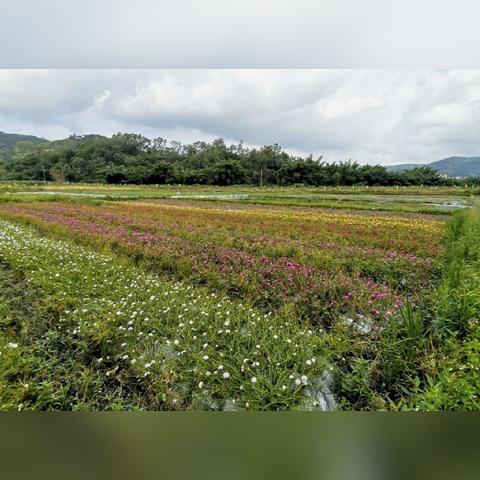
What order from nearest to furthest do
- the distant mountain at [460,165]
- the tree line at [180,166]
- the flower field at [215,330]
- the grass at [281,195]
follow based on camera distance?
1. the flower field at [215,330]
2. the distant mountain at [460,165]
3. the grass at [281,195]
4. the tree line at [180,166]

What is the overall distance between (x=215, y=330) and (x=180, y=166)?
38.4 feet

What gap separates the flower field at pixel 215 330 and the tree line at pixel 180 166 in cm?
560

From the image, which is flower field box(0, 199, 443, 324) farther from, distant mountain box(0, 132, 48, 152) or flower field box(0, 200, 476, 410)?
distant mountain box(0, 132, 48, 152)

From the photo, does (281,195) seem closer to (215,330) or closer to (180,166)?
(180,166)

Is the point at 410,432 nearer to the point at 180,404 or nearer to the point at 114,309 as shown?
the point at 180,404

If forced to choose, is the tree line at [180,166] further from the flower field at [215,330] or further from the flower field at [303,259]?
the flower field at [215,330]

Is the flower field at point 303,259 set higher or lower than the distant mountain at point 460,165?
lower

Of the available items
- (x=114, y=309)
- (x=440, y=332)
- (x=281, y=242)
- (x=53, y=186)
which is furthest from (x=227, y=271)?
(x=53, y=186)

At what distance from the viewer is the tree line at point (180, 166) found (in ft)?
27.9

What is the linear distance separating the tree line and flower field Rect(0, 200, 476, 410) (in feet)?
18.4

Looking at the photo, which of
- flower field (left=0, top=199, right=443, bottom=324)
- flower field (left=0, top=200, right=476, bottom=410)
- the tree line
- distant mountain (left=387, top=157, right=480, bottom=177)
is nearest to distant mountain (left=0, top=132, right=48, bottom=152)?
the tree line

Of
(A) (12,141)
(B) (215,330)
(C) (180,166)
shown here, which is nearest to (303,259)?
(B) (215,330)

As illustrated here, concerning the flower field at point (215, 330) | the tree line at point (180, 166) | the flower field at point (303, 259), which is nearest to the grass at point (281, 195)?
the tree line at point (180, 166)

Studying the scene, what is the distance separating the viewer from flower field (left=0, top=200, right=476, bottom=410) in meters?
1.54
